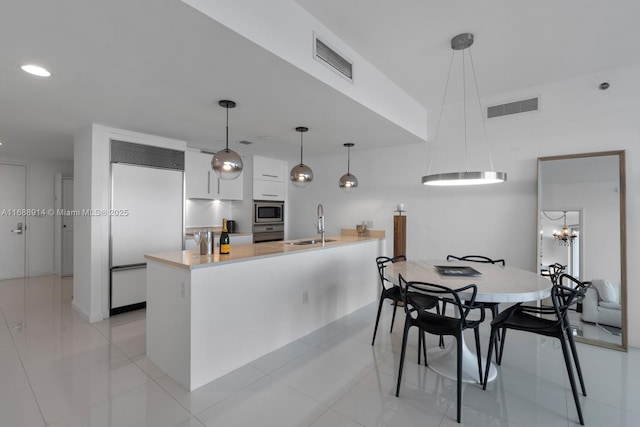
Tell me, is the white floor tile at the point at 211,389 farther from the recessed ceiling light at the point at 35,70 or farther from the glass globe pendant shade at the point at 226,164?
the recessed ceiling light at the point at 35,70

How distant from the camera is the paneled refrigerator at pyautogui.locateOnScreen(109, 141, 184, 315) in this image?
378cm

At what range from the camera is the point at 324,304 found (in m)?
3.53

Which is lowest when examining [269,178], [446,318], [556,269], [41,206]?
[446,318]

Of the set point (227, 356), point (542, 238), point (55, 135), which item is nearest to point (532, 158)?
point (542, 238)

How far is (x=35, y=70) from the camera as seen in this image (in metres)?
2.21

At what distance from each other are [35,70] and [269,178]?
12.4ft

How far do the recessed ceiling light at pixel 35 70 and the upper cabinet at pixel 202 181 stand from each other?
2.45 metres

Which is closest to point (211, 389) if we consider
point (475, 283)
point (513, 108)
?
point (475, 283)

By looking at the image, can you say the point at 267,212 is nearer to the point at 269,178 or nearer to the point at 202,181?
the point at 269,178

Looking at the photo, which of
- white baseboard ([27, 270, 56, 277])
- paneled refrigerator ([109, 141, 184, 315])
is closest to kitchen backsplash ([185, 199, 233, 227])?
paneled refrigerator ([109, 141, 184, 315])

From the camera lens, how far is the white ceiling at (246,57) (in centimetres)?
169

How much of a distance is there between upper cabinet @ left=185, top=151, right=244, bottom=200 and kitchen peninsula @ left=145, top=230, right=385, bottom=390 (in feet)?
7.90

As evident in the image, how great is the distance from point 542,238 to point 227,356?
3.54 m

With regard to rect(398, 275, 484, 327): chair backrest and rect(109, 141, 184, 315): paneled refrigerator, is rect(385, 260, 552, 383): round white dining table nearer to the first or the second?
rect(398, 275, 484, 327): chair backrest
